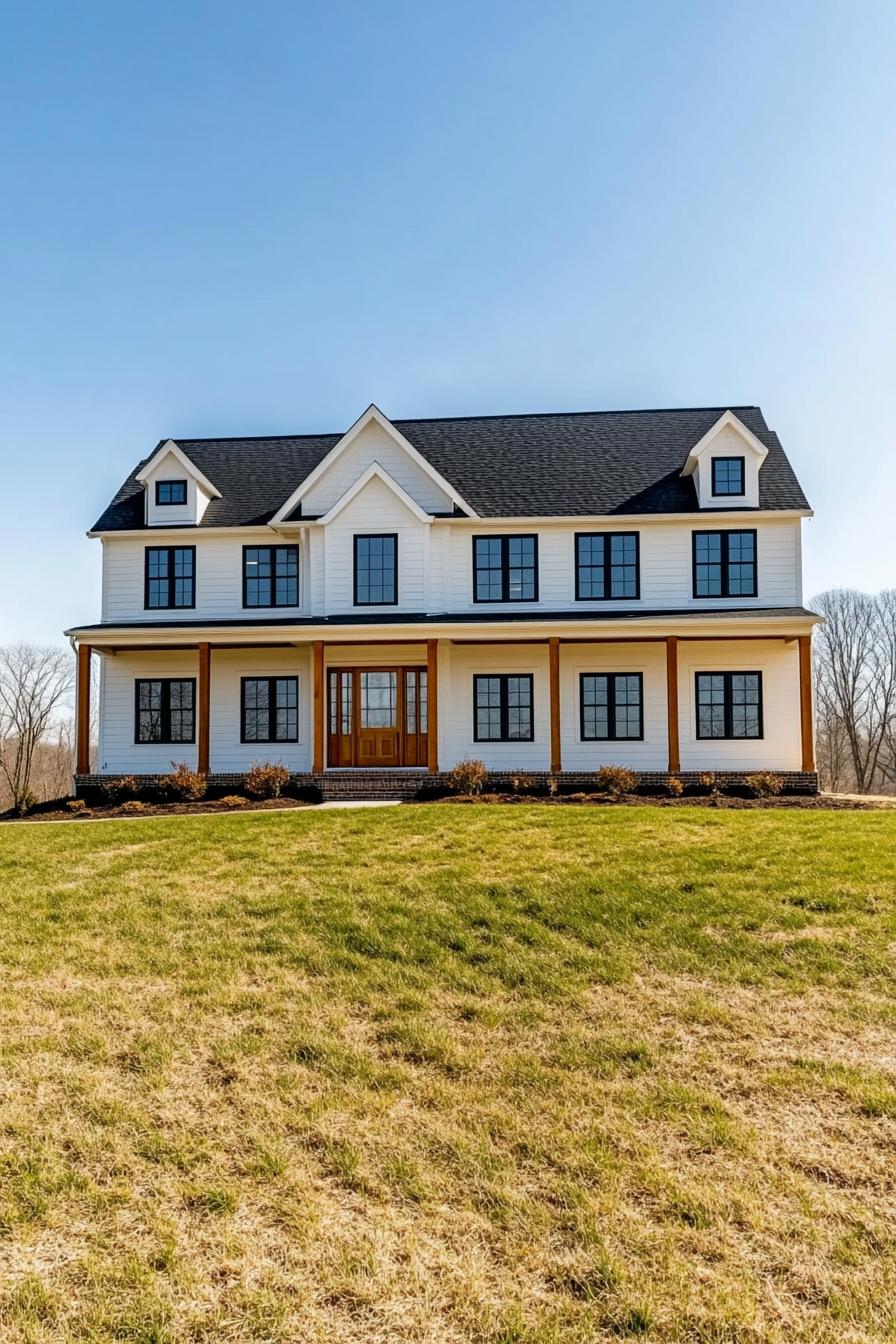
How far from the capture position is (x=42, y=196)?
14.0 m

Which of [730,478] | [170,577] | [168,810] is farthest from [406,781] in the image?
[730,478]

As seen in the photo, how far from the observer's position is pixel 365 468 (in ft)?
68.6

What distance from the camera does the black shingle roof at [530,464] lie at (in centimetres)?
2106

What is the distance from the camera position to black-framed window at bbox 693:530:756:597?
20.5 m

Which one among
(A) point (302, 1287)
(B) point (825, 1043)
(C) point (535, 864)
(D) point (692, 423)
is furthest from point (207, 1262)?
(D) point (692, 423)

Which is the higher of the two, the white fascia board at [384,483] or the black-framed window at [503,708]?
the white fascia board at [384,483]

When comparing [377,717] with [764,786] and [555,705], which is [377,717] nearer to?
[555,705]

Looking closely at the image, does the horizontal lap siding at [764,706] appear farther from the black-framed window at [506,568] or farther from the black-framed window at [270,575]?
the black-framed window at [270,575]

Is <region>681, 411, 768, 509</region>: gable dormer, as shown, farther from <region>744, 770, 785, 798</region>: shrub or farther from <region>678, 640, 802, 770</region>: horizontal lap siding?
<region>744, 770, 785, 798</region>: shrub

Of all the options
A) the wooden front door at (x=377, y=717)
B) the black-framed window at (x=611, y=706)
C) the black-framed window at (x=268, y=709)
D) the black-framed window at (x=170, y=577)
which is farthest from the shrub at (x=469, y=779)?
the black-framed window at (x=170, y=577)

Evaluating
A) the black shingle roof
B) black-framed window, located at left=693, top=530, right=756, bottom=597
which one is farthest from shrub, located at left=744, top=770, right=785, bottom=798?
the black shingle roof

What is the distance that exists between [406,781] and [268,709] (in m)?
4.86

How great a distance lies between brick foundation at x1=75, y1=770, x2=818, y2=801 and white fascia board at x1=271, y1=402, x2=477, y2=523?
6.69 m

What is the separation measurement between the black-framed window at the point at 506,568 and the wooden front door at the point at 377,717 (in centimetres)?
280
